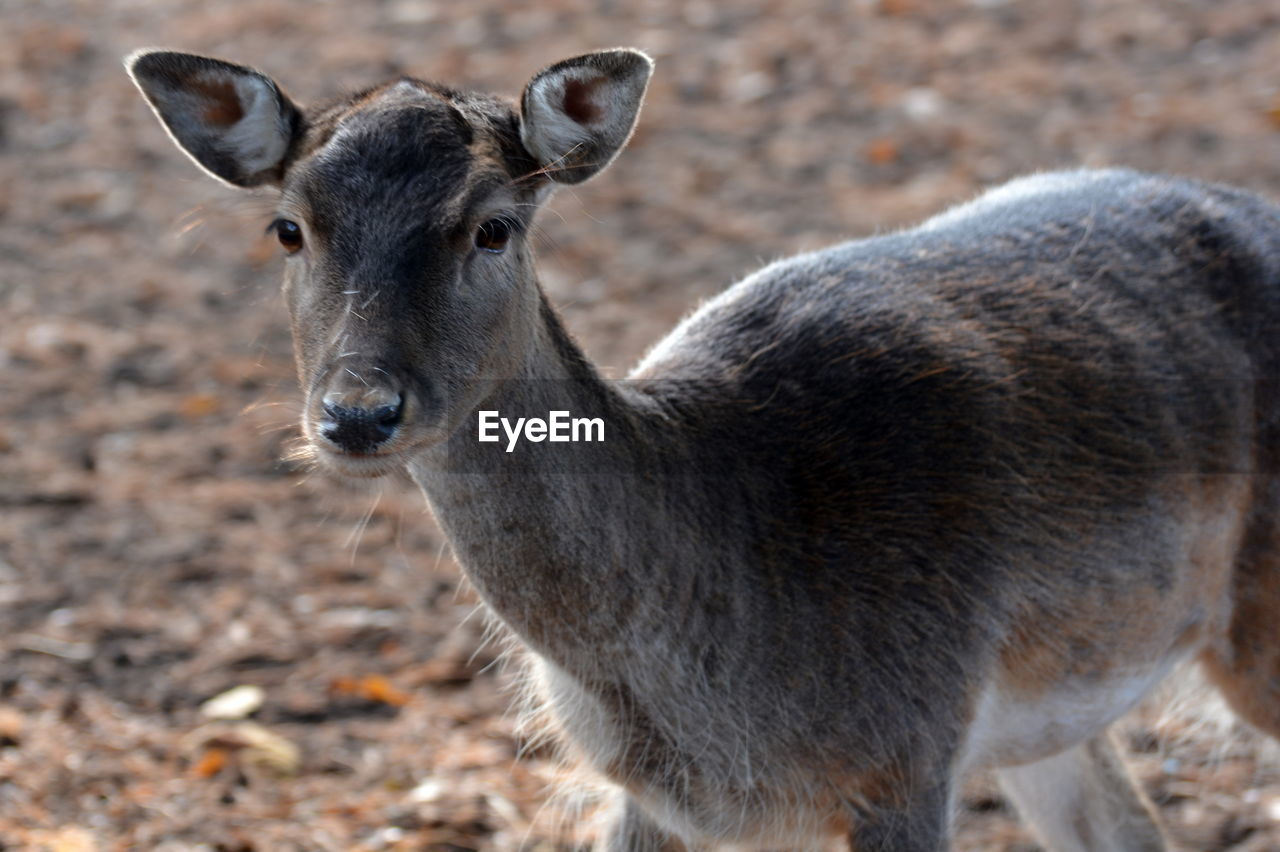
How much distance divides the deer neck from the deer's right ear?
26.2 inches

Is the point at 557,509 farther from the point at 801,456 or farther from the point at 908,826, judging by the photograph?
the point at 908,826

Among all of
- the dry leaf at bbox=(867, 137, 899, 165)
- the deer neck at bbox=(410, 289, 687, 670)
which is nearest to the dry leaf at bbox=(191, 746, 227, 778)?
the deer neck at bbox=(410, 289, 687, 670)

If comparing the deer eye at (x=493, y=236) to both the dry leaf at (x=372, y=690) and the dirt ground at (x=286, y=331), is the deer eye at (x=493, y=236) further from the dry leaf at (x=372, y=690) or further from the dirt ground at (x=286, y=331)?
the dry leaf at (x=372, y=690)

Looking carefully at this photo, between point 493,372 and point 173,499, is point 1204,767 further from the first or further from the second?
point 173,499

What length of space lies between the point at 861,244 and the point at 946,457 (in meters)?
0.73

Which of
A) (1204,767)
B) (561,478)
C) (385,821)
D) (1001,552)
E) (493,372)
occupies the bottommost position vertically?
(1204,767)

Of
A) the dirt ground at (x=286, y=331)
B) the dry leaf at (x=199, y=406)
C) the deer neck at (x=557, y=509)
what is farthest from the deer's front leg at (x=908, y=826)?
the dry leaf at (x=199, y=406)

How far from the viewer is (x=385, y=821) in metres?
4.53

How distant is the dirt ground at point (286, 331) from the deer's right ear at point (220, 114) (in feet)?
0.55

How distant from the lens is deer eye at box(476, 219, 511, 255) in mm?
3090

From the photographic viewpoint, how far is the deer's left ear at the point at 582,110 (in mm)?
3188

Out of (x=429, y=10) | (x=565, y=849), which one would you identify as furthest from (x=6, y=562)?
(x=429, y=10)

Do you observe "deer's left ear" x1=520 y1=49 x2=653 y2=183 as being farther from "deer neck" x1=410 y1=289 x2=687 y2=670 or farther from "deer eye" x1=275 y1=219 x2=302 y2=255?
"deer eye" x1=275 y1=219 x2=302 y2=255

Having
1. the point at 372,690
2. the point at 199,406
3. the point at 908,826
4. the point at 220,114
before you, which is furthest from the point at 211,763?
the point at 199,406
